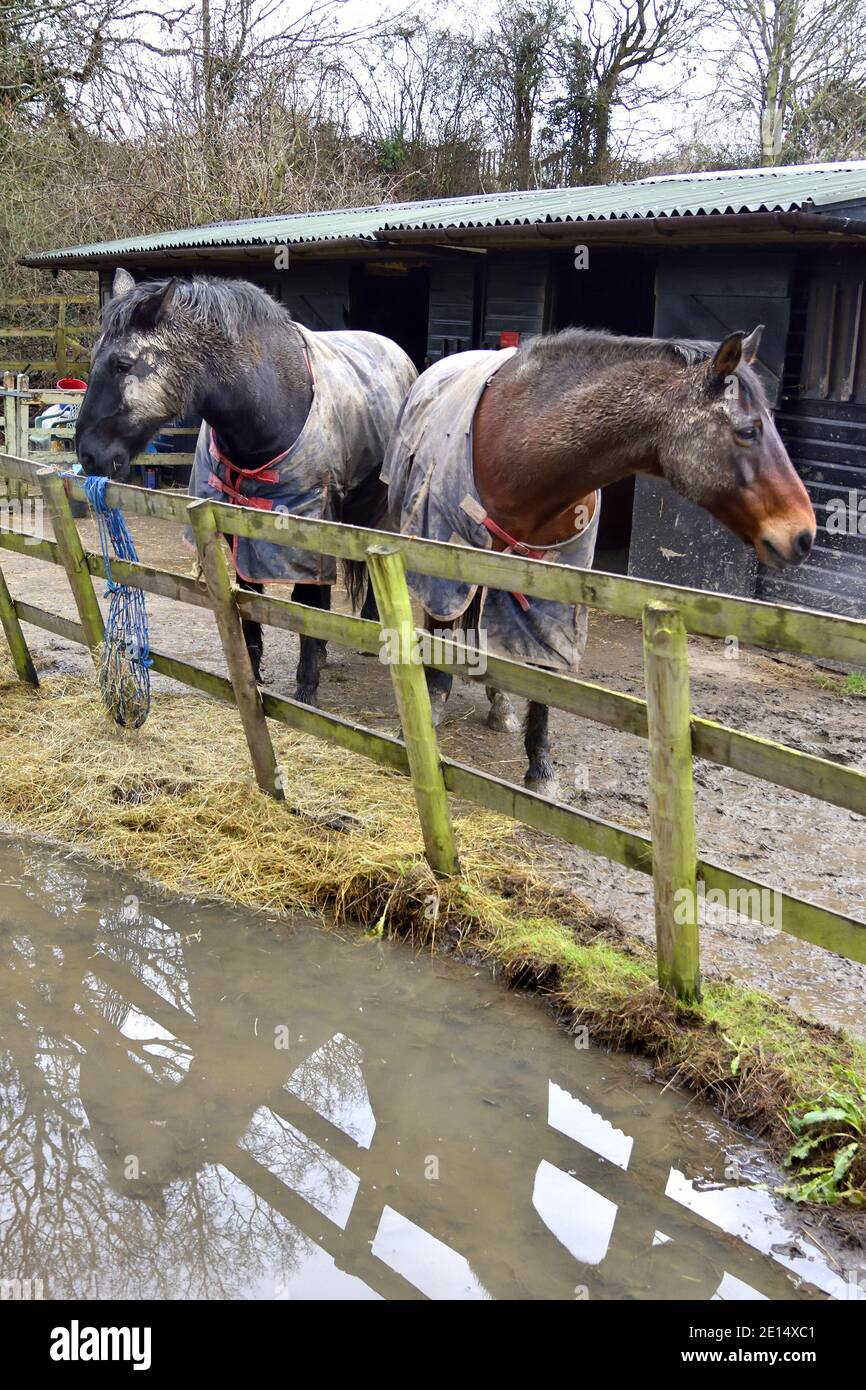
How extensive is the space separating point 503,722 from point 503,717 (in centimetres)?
2

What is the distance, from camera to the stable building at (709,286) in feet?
23.7

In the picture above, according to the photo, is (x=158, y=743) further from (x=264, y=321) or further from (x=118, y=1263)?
(x=118, y=1263)

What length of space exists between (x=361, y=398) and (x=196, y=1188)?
14.3 ft

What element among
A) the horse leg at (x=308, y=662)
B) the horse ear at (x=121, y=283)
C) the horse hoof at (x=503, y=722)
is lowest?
the horse hoof at (x=503, y=722)

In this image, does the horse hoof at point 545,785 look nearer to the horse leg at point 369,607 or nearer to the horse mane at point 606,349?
the horse mane at point 606,349

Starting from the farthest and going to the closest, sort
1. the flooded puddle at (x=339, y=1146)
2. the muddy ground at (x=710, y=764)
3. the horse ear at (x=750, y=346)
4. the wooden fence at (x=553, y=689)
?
the horse ear at (x=750, y=346), the muddy ground at (x=710, y=764), the wooden fence at (x=553, y=689), the flooded puddle at (x=339, y=1146)

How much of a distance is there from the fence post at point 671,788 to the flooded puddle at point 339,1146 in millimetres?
371

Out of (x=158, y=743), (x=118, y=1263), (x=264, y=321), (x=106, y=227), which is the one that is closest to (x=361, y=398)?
(x=264, y=321)

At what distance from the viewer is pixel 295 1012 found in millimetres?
3289

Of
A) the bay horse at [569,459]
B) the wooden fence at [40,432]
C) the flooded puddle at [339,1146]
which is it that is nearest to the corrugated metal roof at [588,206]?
the wooden fence at [40,432]

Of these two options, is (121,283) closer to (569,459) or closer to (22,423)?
(569,459)

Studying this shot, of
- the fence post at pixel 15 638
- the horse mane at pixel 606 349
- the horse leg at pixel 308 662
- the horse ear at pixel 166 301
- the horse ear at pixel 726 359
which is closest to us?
the horse ear at pixel 726 359

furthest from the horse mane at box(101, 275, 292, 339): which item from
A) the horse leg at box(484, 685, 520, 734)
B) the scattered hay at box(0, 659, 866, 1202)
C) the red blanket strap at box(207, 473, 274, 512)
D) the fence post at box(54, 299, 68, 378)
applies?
the fence post at box(54, 299, 68, 378)

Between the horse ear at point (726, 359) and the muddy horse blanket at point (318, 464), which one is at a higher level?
the horse ear at point (726, 359)
